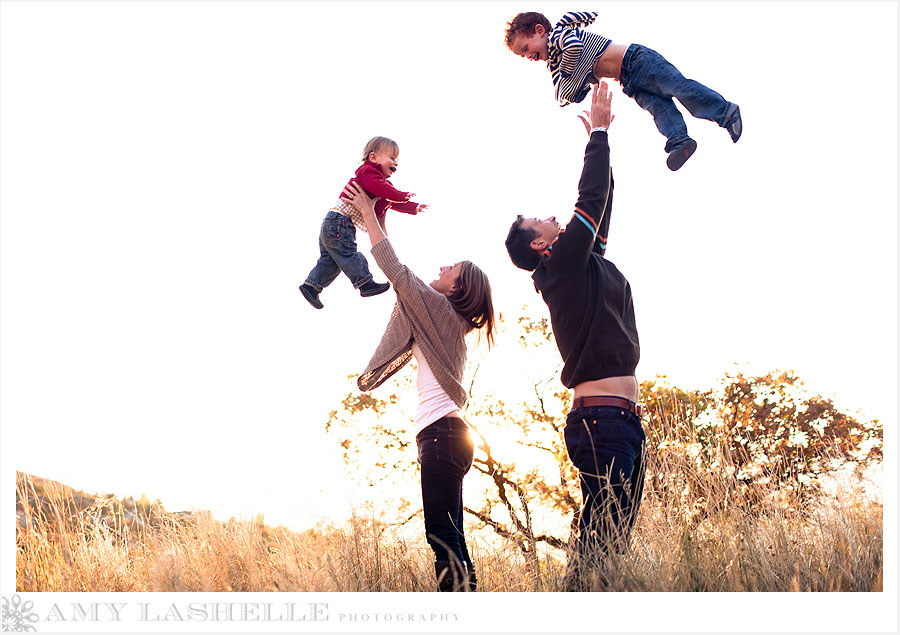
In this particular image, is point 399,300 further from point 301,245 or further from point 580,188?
point 301,245

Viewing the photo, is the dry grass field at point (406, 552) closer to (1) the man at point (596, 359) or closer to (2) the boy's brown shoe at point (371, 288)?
(1) the man at point (596, 359)

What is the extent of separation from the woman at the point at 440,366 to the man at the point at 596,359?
374mm

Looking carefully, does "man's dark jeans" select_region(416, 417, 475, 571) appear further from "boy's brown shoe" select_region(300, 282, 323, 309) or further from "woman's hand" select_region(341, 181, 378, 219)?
"boy's brown shoe" select_region(300, 282, 323, 309)

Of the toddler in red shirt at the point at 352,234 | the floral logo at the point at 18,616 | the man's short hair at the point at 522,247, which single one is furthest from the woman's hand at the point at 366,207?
the floral logo at the point at 18,616

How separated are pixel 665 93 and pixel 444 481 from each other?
2011 millimetres

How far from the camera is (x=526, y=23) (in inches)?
142

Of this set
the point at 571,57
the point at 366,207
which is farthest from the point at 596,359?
the point at 571,57

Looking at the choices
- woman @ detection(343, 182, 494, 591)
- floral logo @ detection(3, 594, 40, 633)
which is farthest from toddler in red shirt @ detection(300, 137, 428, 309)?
floral logo @ detection(3, 594, 40, 633)

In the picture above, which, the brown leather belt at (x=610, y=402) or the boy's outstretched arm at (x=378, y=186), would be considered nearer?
the brown leather belt at (x=610, y=402)

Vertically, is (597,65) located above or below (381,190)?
above

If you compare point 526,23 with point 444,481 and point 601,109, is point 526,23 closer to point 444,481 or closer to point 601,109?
point 601,109

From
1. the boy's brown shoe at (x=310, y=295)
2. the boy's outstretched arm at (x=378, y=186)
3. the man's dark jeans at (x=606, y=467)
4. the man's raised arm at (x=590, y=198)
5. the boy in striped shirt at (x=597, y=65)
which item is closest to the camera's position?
the man's dark jeans at (x=606, y=467)

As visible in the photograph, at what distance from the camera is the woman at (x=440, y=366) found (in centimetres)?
277

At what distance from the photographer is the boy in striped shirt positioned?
3.45 meters
